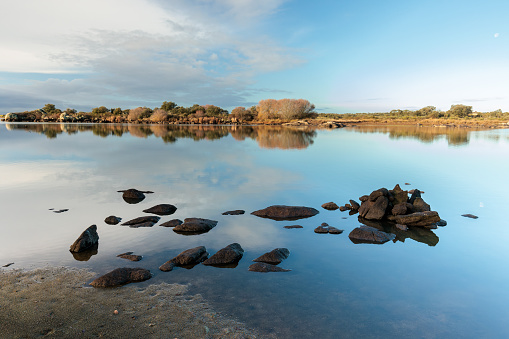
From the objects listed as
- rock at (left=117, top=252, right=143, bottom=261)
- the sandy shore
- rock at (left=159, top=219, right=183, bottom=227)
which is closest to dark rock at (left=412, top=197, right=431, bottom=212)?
rock at (left=159, top=219, right=183, bottom=227)

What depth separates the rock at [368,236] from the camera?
9.44 metres

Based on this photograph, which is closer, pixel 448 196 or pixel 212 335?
pixel 212 335

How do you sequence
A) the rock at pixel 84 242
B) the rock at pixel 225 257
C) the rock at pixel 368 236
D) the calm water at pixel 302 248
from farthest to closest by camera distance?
the rock at pixel 368 236 < the rock at pixel 84 242 < the rock at pixel 225 257 < the calm water at pixel 302 248

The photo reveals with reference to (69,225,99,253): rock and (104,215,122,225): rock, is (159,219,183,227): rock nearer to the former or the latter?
(104,215,122,225): rock

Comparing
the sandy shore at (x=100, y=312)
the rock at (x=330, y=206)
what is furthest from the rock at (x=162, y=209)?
the rock at (x=330, y=206)

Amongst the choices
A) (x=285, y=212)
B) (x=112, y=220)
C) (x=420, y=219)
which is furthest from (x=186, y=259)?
(x=420, y=219)

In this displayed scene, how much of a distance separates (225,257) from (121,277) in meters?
2.41

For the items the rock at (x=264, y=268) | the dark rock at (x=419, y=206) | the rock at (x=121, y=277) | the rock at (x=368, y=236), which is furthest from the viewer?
the dark rock at (x=419, y=206)

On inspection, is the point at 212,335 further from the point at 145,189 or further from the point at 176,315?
the point at 145,189

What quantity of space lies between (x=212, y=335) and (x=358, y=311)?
2.82 m

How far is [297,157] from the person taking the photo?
2825cm

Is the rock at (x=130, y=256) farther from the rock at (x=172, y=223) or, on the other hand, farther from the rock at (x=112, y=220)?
the rock at (x=112, y=220)

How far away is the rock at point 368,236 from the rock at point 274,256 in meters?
2.62

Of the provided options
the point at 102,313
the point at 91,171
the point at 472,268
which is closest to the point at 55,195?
the point at 91,171
